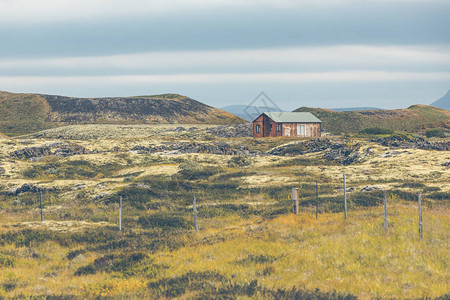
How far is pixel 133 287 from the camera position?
13.8 meters

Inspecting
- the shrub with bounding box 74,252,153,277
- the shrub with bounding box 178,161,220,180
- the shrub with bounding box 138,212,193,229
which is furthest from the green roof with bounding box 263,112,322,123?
the shrub with bounding box 74,252,153,277

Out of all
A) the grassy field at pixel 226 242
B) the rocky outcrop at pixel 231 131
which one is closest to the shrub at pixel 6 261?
the grassy field at pixel 226 242

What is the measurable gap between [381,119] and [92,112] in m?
109

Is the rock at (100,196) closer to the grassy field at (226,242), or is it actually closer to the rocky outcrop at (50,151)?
the grassy field at (226,242)

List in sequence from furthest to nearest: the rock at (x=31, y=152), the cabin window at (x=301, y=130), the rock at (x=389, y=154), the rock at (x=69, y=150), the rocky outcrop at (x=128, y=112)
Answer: the rocky outcrop at (x=128, y=112)
the cabin window at (x=301, y=130)
the rock at (x=69, y=150)
the rock at (x=31, y=152)
the rock at (x=389, y=154)

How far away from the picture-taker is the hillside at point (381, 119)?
14825 centimetres

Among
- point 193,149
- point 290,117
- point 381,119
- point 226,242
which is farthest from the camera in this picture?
point 381,119

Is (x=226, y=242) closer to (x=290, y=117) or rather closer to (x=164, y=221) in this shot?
(x=164, y=221)

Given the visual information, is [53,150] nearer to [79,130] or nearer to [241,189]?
[241,189]

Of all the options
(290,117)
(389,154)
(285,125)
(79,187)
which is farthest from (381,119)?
(79,187)

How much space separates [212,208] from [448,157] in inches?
1308

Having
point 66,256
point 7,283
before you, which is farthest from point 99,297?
point 66,256

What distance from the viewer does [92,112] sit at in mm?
163875

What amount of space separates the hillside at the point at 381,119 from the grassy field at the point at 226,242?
110 m
